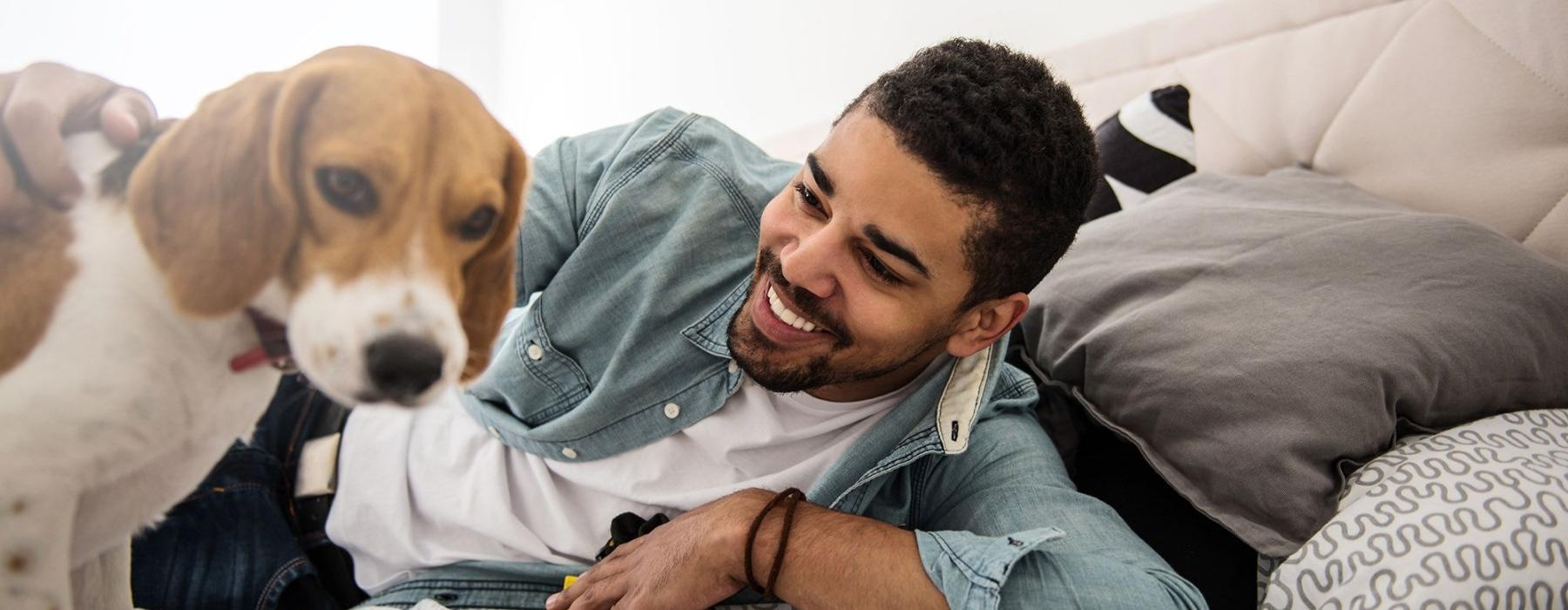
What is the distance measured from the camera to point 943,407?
2.70ft

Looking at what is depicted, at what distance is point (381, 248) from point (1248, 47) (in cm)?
123

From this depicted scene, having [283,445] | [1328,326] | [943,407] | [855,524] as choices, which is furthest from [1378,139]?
[283,445]

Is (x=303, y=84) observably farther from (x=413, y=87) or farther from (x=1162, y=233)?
(x=1162, y=233)

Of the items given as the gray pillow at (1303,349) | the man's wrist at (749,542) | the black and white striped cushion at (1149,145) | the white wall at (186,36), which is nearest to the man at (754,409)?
the man's wrist at (749,542)

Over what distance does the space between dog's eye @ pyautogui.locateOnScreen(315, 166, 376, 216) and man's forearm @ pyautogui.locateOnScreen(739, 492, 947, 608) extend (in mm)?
436

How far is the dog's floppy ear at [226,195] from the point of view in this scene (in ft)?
1.29

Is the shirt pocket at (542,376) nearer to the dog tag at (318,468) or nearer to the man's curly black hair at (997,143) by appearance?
the dog tag at (318,468)

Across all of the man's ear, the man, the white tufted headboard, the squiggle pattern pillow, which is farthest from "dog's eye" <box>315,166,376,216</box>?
the white tufted headboard

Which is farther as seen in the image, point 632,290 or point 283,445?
point 632,290

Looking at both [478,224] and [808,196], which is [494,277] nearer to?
[478,224]

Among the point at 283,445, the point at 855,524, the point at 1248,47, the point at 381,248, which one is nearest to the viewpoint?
the point at 381,248

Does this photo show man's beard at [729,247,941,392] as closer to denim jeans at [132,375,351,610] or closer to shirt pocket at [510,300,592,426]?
shirt pocket at [510,300,592,426]

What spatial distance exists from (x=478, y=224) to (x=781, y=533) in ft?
1.30

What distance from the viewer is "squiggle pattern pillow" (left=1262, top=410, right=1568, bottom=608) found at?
0.61 meters
